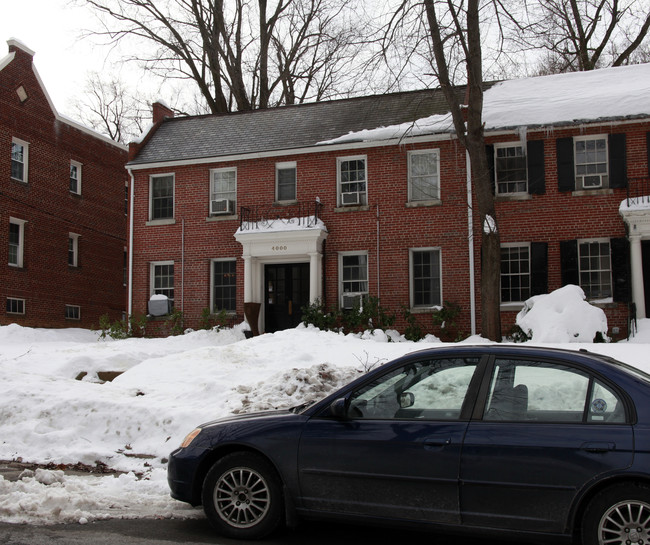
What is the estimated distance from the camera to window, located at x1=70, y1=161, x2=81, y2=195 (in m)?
26.7

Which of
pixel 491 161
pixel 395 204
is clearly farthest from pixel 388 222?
pixel 491 161

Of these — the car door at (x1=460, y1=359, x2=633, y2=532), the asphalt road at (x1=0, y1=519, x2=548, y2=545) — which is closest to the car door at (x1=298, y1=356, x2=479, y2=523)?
the car door at (x1=460, y1=359, x2=633, y2=532)

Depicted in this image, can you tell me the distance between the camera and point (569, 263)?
17.5m

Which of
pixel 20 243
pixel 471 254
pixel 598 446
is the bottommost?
pixel 598 446

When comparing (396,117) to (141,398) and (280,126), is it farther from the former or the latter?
(141,398)

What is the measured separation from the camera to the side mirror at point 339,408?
4824 millimetres

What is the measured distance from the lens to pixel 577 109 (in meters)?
17.9

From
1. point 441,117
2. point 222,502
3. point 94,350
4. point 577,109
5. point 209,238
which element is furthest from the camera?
point 209,238

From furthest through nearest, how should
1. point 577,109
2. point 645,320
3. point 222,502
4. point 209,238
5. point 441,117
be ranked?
point 209,238 → point 441,117 → point 577,109 → point 645,320 → point 222,502

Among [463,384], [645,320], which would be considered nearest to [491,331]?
[645,320]

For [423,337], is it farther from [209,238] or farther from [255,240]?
[209,238]

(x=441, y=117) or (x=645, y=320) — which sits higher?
(x=441, y=117)

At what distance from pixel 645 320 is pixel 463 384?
44.7 ft

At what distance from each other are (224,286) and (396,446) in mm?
16598
